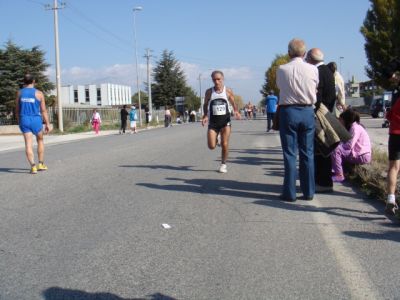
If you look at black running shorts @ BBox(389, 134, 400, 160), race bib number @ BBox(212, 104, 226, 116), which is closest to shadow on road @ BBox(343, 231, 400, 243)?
black running shorts @ BBox(389, 134, 400, 160)

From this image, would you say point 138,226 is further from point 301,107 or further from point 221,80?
point 221,80

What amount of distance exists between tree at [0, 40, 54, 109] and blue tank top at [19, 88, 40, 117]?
30.2 meters

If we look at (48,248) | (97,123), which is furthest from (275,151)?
(97,123)

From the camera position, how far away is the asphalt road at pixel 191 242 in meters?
3.62

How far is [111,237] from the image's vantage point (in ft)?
16.1

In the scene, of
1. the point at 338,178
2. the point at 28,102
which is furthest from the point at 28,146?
the point at 338,178

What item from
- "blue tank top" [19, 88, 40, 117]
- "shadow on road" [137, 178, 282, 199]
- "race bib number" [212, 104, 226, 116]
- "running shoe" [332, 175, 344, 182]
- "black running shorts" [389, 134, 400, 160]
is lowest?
"shadow on road" [137, 178, 282, 199]

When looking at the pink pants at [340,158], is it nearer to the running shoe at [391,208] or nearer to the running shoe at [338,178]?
the running shoe at [338,178]

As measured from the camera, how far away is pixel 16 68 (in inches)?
1572

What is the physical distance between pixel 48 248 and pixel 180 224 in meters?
1.39

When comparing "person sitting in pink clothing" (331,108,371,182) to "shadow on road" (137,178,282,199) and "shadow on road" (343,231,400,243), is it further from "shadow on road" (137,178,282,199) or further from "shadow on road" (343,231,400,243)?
"shadow on road" (343,231,400,243)

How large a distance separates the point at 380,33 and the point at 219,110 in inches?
1323

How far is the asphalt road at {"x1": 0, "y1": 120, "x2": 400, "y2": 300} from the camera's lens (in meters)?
3.62

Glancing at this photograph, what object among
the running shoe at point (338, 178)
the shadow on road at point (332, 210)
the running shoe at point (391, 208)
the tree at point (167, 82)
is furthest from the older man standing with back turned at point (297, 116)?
the tree at point (167, 82)
